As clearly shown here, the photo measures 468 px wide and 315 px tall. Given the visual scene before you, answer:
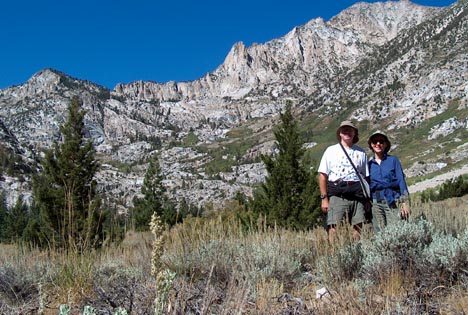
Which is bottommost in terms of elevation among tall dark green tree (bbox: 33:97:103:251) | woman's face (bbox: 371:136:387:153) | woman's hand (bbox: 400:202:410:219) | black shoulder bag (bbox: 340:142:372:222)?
woman's hand (bbox: 400:202:410:219)

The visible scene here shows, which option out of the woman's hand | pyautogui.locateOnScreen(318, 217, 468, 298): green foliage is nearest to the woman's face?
the woman's hand

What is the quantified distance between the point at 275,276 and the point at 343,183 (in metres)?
1.82

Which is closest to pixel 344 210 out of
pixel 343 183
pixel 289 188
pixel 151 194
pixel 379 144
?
pixel 343 183

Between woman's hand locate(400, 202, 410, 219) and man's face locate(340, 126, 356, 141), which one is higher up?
man's face locate(340, 126, 356, 141)

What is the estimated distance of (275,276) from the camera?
12.7ft

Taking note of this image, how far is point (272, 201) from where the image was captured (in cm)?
1546

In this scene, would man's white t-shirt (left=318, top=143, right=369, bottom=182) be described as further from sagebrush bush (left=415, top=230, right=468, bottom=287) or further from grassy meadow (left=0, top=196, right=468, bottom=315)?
sagebrush bush (left=415, top=230, right=468, bottom=287)

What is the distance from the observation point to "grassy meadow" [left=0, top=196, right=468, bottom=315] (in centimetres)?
265

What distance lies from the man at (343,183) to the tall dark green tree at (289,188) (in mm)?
9173

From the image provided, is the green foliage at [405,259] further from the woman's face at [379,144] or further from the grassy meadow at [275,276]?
the woman's face at [379,144]

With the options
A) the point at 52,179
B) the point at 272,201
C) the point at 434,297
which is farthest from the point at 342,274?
the point at 52,179

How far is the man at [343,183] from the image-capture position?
5148mm

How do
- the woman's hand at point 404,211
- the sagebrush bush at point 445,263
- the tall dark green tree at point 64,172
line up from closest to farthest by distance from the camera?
the sagebrush bush at point 445,263 < the woman's hand at point 404,211 < the tall dark green tree at point 64,172

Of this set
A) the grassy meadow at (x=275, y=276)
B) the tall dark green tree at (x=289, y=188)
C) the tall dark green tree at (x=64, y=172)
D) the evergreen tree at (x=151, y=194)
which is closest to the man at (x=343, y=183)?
the grassy meadow at (x=275, y=276)
